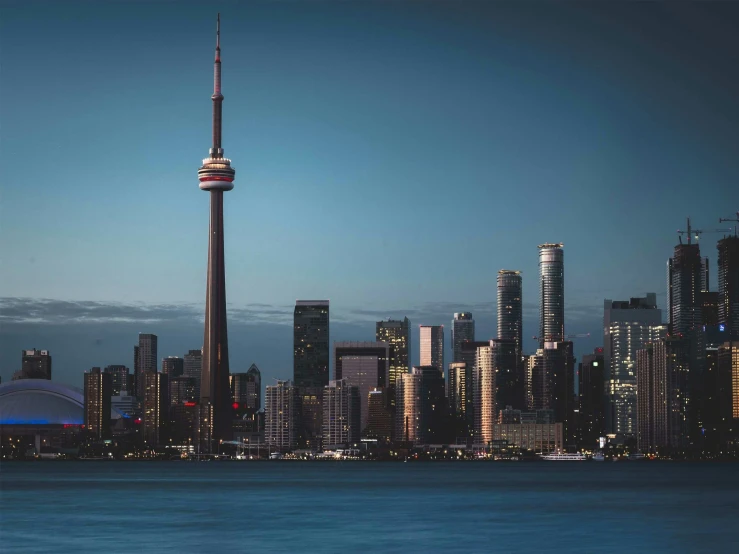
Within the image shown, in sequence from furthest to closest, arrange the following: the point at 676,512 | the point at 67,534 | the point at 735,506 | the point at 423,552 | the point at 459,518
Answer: the point at 735,506 → the point at 676,512 → the point at 459,518 → the point at 67,534 → the point at 423,552

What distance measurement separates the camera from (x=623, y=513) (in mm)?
119375

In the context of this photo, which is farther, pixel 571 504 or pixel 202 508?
pixel 571 504

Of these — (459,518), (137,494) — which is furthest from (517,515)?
(137,494)

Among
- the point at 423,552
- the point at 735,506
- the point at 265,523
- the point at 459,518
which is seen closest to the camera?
the point at 423,552

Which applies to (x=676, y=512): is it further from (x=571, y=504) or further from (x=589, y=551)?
(x=589, y=551)

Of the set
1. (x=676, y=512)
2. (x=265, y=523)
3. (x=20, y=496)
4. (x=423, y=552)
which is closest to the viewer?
(x=423, y=552)

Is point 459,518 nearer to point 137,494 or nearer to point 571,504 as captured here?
point 571,504

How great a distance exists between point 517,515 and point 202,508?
1183 inches

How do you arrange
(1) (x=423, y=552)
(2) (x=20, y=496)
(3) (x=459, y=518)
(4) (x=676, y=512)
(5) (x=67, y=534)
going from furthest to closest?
(2) (x=20, y=496)
(4) (x=676, y=512)
(3) (x=459, y=518)
(5) (x=67, y=534)
(1) (x=423, y=552)

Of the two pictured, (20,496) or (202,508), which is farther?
(20,496)

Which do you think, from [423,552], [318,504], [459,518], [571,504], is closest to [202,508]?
[318,504]

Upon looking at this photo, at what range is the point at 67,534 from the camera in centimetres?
9212

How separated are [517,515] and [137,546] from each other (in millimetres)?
44215

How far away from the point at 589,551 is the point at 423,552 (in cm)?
1060
